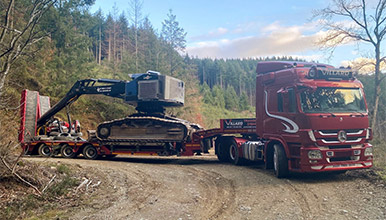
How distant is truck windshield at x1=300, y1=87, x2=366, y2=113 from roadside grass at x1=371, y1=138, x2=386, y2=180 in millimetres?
1850

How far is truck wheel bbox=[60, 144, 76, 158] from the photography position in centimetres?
1380

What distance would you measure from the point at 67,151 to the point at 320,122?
1128 centimetres

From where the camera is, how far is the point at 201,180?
28.3 ft

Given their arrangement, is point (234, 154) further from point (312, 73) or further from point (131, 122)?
point (312, 73)

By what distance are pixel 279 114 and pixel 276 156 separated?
4.30 feet

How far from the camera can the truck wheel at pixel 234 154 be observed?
11.6 metres

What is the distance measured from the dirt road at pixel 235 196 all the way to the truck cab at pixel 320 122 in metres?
0.62

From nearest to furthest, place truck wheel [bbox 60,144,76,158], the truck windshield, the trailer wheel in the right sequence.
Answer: the truck windshield < truck wheel [bbox 60,144,76,158] < the trailer wheel

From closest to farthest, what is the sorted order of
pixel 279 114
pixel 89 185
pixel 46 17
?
pixel 89 185, pixel 279 114, pixel 46 17

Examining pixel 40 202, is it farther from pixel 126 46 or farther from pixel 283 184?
pixel 126 46

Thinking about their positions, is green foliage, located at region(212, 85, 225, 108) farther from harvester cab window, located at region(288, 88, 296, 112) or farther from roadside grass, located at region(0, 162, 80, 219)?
roadside grass, located at region(0, 162, 80, 219)

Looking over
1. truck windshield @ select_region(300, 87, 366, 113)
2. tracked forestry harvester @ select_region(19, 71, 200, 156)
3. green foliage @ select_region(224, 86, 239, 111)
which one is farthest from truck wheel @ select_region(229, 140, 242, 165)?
green foliage @ select_region(224, 86, 239, 111)

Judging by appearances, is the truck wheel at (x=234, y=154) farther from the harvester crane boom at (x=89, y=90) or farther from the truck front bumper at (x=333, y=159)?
the harvester crane boom at (x=89, y=90)

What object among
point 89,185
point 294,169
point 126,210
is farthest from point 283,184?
point 89,185
